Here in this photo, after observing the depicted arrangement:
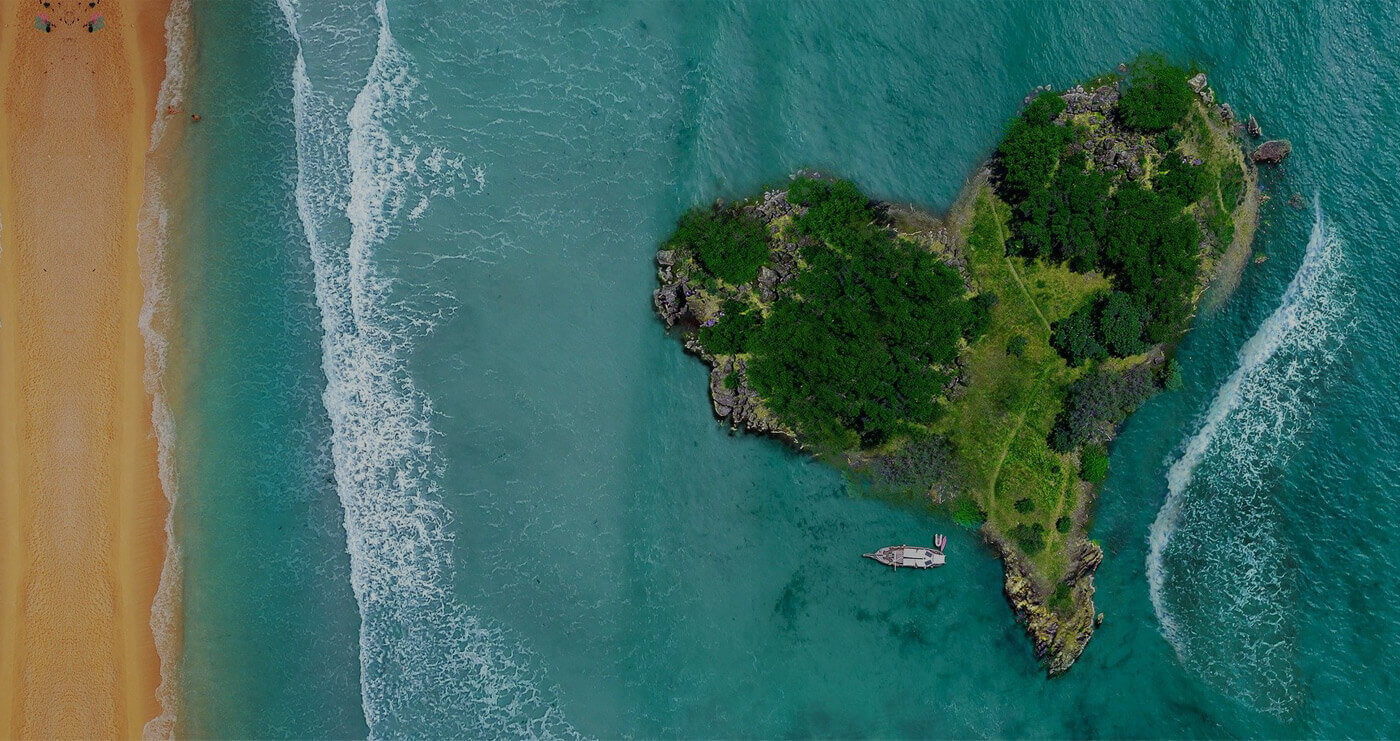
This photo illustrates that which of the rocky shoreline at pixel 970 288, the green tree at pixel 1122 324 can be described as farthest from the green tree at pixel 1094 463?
the green tree at pixel 1122 324

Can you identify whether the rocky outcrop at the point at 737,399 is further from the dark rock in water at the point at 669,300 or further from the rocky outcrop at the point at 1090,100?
the rocky outcrop at the point at 1090,100

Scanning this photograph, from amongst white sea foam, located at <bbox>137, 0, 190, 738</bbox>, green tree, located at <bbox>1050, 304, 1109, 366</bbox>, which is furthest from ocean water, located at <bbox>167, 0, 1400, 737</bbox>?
green tree, located at <bbox>1050, 304, 1109, 366</bbox>

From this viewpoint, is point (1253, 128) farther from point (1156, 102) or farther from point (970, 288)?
point (970, 288)

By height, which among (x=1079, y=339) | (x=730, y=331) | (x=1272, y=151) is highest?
(x=1272, y=151)

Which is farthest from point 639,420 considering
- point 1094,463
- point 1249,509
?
point 1249,509

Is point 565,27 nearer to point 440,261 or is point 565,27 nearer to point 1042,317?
point 440,261

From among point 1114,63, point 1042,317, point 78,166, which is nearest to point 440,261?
point 78,166
